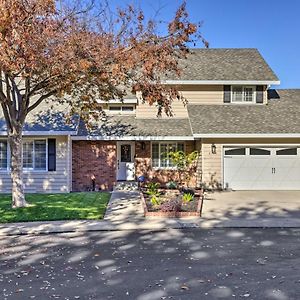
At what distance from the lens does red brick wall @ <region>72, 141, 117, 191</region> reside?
19.4 meters

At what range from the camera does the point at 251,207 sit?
1401 cm

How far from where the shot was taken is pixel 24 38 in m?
10.6

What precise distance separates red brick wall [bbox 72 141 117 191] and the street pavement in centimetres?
933

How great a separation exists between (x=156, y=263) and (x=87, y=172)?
12.7m

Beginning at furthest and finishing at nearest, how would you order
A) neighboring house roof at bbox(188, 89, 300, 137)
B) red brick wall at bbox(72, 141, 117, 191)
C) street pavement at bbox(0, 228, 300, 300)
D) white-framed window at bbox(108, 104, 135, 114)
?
white-framed window at bbox(108, 104, 135, 114)
red brick wall at bbox(72, 141, 117, 191)
neighboring house roof at bbox(188, 89, 300, 137)
street pavement at bbox(0, 228, 300, 300)

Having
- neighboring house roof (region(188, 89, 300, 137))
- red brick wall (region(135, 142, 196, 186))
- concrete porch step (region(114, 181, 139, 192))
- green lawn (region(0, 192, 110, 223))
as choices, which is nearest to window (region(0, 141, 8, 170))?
green lawn (region(0, 192, 110, 223))

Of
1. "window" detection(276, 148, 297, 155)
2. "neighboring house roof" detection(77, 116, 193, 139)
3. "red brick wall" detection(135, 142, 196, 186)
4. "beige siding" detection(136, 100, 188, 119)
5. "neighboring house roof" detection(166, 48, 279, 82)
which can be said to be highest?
"neighboring house roof" detection(166, 48, 279, 82)

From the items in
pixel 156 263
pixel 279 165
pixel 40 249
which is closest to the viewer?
pixel 156 263

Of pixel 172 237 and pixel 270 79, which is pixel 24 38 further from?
pixel 270 79

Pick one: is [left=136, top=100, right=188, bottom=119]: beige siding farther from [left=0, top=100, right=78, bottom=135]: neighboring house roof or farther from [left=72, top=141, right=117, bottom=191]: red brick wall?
[left=0, top=100, right=78, bottom=135]: neighboring house roof

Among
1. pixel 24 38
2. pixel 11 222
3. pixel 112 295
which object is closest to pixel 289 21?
pixel 24 38

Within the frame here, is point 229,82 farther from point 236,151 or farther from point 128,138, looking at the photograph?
point 128,138

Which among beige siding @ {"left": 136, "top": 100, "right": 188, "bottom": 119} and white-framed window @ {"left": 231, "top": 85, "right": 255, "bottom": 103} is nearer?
beige siding @ {"left": 136, "top": 100, "right": 188, "bottom": 119}

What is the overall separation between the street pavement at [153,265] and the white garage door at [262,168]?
29.3 feet
